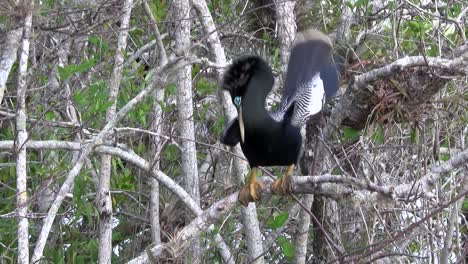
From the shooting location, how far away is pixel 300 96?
13.3ft

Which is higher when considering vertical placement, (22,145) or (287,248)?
(22,145)

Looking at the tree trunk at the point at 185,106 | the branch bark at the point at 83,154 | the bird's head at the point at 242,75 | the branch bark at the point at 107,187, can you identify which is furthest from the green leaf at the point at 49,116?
the bird's head at the point at 242,75

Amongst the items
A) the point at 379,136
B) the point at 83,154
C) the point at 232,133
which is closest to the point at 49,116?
the point at 83,154

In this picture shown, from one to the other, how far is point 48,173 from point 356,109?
157 centimetres

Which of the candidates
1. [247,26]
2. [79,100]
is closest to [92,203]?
[79,100]

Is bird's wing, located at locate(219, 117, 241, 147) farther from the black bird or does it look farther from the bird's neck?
the bird's neck

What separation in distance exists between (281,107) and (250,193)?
386mm

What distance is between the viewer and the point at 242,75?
387cm

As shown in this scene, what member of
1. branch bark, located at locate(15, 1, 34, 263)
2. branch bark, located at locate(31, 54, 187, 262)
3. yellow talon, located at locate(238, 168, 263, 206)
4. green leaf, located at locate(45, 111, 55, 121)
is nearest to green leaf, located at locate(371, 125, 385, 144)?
yellow talon, located at locate(238, 168, 263, 206)

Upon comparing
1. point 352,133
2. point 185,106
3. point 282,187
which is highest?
point 185,106

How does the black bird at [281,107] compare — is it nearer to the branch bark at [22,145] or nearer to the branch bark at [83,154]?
the branch bark at [83,154]

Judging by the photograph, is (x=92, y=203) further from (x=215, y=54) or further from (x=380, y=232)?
(x=380, y=232)

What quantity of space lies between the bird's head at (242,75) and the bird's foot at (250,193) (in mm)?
314

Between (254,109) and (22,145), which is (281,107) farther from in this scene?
(22,145)
